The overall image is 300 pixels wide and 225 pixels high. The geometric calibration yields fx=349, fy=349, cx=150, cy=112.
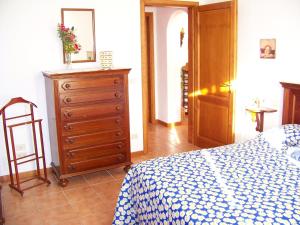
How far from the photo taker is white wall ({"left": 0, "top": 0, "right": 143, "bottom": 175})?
159 inches

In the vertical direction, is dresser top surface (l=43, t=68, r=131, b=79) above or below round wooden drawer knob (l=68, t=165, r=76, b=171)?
above

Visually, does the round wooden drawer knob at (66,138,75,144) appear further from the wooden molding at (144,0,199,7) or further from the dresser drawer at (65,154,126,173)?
the wooden molding at (144,0,199,7)

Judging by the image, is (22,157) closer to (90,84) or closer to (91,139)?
(91,139)

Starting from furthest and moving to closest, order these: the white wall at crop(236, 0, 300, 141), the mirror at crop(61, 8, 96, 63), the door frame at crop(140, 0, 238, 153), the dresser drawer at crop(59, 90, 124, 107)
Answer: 1. the door frame at crop(140, 0, 238, 153)
2. the mirror at crop(61, 8, 96, 63)
3. the dresser drawer at crop(59, 90, 124, 107)
4. the white wall at crop(236, 0, 300, 141)

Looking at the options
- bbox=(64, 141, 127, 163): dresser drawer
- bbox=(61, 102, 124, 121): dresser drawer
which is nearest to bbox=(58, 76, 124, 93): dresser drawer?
bbox=(61, 102, 124, 121): dresser drawer

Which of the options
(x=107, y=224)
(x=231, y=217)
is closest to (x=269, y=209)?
(x=231, y=217)

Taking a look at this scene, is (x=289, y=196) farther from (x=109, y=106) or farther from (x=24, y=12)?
(x=24, y=12)

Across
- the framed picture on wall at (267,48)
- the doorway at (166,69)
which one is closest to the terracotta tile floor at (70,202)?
the doorway at (166,69)

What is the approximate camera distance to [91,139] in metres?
4.12

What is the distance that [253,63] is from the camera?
4352 mm

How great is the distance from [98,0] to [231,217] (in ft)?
11.1

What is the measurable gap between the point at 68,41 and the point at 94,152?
1.37 m

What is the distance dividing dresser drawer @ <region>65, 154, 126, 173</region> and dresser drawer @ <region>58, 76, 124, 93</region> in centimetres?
86

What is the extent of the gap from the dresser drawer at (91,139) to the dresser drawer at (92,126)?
1.9 inches
